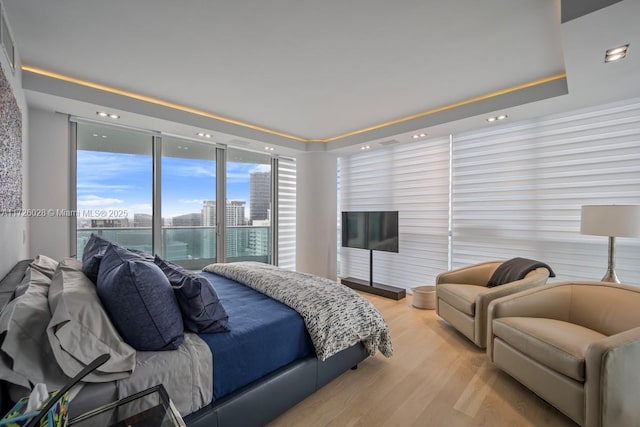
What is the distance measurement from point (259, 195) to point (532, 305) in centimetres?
432

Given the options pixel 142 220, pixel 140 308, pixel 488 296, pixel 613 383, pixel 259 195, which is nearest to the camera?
pixel 140 308

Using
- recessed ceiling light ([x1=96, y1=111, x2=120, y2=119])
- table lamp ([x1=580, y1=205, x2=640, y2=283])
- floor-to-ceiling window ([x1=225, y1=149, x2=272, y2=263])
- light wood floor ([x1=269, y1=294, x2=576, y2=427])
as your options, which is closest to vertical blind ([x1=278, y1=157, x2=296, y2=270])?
floor-to-ceiling window ([x1=225, y1=149, x2=272, y2=263])

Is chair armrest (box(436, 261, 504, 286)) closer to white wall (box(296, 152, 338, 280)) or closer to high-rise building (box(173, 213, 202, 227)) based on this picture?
white wall (box(296, 152, 338, 280))

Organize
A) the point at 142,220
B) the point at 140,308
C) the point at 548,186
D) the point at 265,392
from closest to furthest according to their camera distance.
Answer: the point at 140,308 → the point at 265,392 → the point at 548,186 → the point at 142,220

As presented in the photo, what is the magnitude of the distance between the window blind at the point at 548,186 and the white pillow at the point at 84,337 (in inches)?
156

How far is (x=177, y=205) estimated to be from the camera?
13.5 feet

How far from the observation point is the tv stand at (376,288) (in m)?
4.16

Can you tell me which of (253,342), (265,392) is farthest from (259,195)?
(265,392)

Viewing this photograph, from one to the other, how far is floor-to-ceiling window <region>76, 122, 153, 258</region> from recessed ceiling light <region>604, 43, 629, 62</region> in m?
4.76

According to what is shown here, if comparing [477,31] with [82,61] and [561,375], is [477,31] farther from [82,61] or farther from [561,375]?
[82,61]

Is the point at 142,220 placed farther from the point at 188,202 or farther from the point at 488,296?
the point at 488,296

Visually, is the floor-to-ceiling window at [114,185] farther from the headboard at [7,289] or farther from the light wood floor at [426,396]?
the light wood floor at [426,396]

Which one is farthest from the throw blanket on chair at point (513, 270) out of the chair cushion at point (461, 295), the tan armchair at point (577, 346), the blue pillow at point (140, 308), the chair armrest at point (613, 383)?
the blue pillow at point (140, 308)

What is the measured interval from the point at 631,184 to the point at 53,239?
613cm
